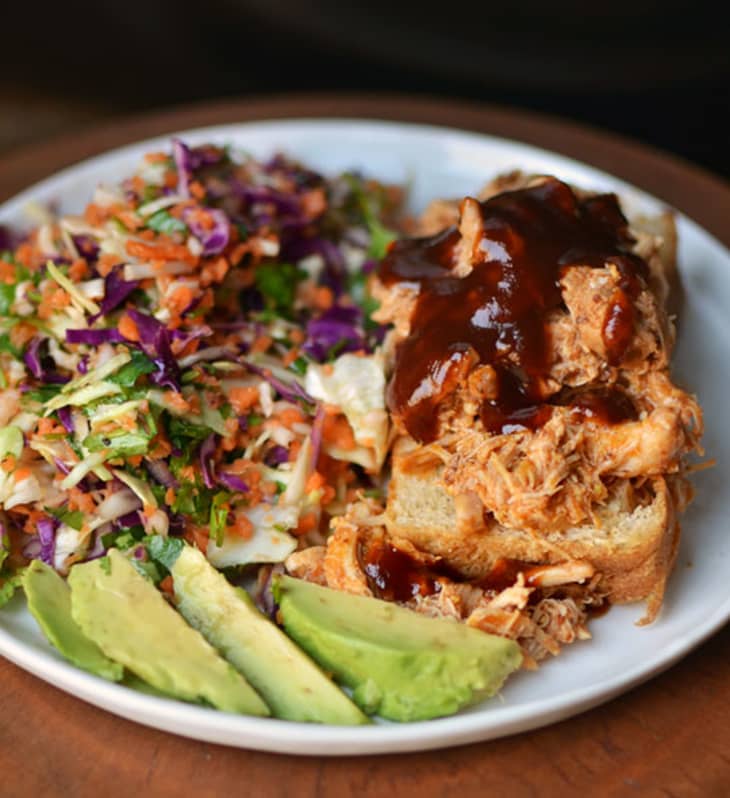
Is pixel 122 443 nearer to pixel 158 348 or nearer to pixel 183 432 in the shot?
pixel 183 432

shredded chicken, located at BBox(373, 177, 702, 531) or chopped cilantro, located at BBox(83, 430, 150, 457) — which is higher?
shredded chicken, located at BBox(373, 177, 702, 531)

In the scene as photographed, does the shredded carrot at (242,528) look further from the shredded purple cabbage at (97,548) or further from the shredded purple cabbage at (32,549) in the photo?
the shredded purple cabbage at (32,549)

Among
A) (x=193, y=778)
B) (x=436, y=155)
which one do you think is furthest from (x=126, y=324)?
(x=436, y=155)

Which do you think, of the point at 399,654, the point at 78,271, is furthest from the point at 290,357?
the point at 399,654

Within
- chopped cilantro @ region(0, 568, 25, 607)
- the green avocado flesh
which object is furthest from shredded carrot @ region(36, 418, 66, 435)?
the green avocado flesh

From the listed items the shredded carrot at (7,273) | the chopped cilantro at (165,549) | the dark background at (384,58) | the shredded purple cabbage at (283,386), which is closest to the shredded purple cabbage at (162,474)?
the chopped cilantro at (165,549)

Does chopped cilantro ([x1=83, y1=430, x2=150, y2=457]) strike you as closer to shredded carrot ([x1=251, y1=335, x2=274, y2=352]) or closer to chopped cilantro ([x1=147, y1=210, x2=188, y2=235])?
shredded carrot ([x1=251, y1=335, x2=274, y2=352])
